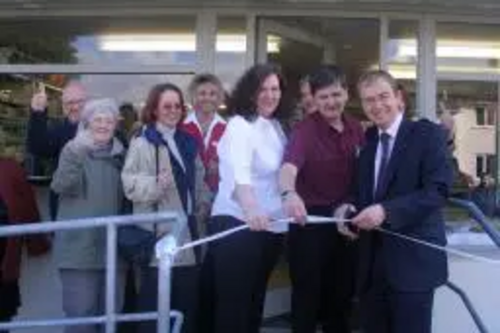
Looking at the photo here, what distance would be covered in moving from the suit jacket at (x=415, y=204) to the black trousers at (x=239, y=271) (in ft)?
2.52

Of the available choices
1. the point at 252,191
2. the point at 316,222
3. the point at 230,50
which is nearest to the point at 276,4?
the point at 230,50

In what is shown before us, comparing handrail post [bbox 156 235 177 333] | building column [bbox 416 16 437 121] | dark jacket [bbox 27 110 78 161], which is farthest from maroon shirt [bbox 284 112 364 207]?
building column [bbox 416 16 437 121]

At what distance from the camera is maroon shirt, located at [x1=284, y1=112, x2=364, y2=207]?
15.6 feet

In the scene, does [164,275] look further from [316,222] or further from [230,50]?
[230,50]

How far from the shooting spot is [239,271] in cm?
480

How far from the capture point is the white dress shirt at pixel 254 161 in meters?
4.76

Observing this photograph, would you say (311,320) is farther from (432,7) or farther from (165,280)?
(432,7)

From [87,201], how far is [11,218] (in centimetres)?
110

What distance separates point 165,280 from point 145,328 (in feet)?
3.76

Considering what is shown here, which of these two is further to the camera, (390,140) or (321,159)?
(321,159)

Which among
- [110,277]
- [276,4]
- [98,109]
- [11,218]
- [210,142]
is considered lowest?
[110,277]

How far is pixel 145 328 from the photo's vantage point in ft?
16.6

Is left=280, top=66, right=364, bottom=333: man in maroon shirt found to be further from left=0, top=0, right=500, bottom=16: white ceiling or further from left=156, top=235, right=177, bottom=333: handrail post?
left=0, top=0, right=500, bottom=16: white ceiling

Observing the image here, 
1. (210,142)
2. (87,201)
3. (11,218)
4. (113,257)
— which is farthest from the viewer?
(11,218)
